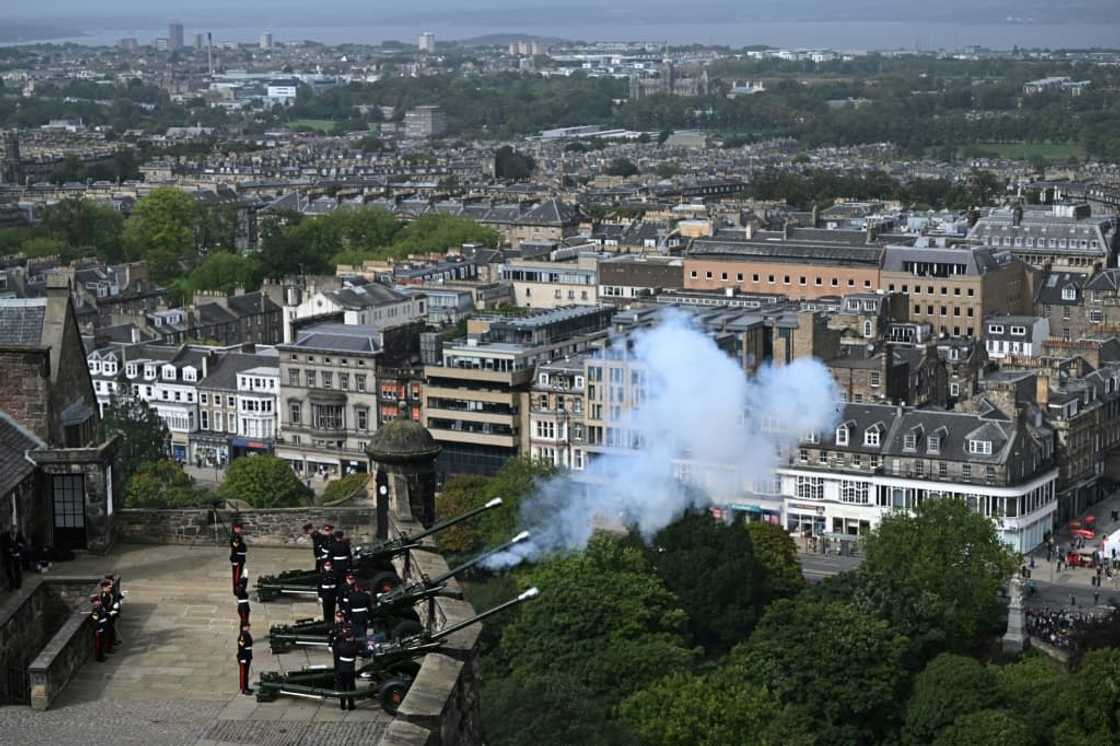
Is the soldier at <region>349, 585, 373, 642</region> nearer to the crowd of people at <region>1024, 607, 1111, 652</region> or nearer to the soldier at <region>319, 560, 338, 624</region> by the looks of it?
the soldier at <region>319, 560, 338, 624</region>

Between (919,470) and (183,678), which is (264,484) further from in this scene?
(183,678)

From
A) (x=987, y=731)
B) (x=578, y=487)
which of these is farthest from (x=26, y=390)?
(x=578, y=487)

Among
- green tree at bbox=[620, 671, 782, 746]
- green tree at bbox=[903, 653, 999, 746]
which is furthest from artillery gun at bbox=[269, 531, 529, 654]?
green tree at bbox=[903, 653, 999, 746]

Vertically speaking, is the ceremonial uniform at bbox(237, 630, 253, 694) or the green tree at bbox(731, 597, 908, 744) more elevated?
the ceremonial uniform at bbox(237, 630, 253, 694)

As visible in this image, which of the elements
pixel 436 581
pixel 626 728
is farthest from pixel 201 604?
pixel 626 728

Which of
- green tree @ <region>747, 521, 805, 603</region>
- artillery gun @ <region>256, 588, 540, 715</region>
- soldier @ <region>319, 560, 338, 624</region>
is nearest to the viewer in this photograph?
artillery gun @ <region>256, 588, 540, 715</region>

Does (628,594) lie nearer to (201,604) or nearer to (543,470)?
(543,470)

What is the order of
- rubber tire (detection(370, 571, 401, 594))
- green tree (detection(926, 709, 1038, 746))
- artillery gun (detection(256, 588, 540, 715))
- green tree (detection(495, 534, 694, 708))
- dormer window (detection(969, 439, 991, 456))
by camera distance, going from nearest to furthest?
artillery gun (detection(256, 588, 540, 715)) → rubber tire (detection(370, 571, 401, 594)) → green tree (detection(926, 709, 1038, 746)) → green tree (detection(495, 534, 694, 708)) → dormer window (detection(969, 439, 991, 456))
